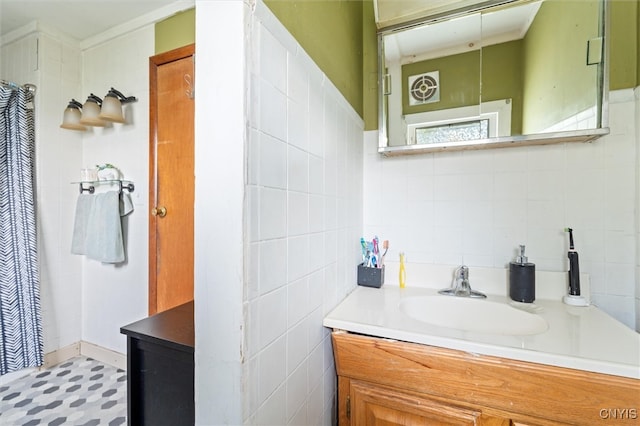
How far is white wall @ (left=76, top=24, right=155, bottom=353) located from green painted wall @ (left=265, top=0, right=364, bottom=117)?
4.19 ft

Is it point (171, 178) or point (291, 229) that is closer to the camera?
point (291, 229)

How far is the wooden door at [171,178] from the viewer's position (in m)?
1.60

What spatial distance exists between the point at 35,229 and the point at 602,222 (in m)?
2.98

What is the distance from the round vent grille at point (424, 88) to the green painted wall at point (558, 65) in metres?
0.33

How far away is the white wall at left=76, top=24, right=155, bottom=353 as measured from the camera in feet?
5.78

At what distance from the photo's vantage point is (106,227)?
5.67 feet

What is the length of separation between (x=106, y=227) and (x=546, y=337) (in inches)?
85.5

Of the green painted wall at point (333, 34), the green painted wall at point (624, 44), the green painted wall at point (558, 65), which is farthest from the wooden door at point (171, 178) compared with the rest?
the green painted wall at point (624, 44)

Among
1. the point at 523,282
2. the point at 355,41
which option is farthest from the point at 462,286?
the point at 355,41

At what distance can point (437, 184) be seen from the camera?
128 cm

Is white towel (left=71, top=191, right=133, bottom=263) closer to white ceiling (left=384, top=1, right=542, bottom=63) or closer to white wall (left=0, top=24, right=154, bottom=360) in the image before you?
white wall (left=0, top=24, right=154, bottom=360)

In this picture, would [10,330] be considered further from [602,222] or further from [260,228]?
[602,222]

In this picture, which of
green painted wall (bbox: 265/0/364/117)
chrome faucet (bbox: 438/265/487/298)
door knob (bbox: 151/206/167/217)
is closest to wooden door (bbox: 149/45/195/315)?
door knob (bbox: 151/206/167/217)

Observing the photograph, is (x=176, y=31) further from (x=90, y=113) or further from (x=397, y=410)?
(x=397, y=410)
